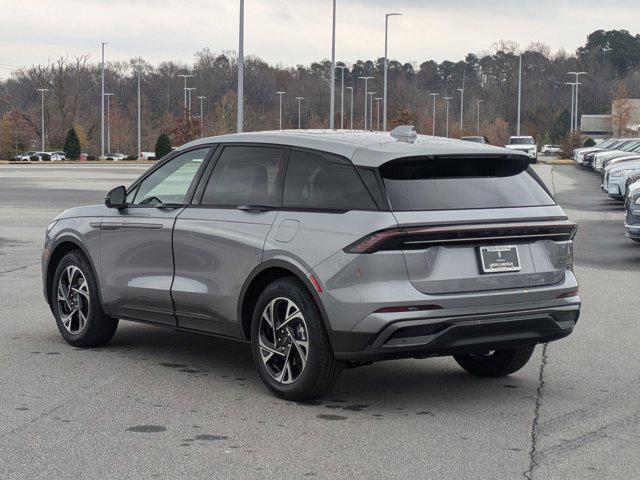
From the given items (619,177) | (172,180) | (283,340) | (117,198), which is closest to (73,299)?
(117,198)

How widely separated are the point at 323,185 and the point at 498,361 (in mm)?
1812

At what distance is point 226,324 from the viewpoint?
24.3 feet

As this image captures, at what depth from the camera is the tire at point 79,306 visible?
28.4ft

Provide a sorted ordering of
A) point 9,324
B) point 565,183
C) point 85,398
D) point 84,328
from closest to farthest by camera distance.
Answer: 1. point 85,398
2. point 84,328
3. point 9,324
4. point 565,183

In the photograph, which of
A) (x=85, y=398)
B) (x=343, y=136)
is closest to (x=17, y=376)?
(x=85, y=398)

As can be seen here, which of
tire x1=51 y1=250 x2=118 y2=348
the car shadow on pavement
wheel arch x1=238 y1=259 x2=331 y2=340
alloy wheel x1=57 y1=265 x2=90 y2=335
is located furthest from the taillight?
alloy wheel x1=57 y1=265 x2=90 y2=335

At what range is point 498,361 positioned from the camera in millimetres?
7703

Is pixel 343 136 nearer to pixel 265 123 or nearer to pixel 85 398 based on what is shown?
pixel 85 398

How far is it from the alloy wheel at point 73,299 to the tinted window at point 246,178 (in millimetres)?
1626

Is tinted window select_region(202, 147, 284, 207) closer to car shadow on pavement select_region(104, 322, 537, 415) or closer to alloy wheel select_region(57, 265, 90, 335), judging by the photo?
car shadow on pavement select_region(104, 322, 537, 415)

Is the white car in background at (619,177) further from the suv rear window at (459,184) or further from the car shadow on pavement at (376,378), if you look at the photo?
the suv rear window at (459,184)

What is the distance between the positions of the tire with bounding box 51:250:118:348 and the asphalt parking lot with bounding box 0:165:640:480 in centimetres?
13

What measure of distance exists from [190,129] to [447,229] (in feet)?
263

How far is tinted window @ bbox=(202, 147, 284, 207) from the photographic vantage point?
729cm
